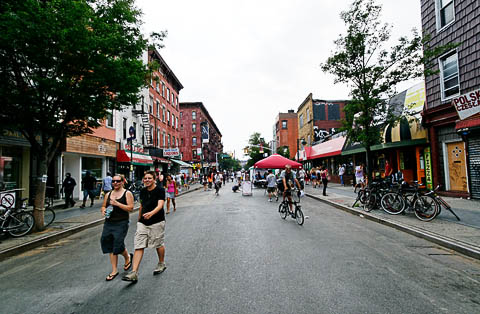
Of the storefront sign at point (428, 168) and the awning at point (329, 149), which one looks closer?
the storefront sign at point (428, 168)

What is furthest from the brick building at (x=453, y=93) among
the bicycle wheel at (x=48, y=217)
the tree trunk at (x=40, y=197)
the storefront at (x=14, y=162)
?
the storefront at (x=14, y=162)

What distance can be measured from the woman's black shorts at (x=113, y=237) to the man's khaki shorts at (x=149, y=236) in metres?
0.28

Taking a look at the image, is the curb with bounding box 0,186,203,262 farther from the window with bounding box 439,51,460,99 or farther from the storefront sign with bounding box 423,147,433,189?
the window with bounding box 439,51,460,99

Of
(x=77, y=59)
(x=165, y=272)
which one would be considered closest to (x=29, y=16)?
(x=77, y=59)

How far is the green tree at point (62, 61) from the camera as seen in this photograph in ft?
23.1

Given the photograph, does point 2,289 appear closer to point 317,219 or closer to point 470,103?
point 317,219

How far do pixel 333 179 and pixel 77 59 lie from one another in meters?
26.1

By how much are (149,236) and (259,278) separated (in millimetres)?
1841

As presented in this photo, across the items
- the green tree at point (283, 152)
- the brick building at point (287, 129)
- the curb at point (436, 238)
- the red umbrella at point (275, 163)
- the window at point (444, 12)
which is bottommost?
the curb at point (436, 238)

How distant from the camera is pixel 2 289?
4129 millimetres

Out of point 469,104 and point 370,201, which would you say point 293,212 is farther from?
point 469,104

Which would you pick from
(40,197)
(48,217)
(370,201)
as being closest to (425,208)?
(370,201)

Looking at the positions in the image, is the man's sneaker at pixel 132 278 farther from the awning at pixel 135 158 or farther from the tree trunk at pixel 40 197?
the awning at pixel 135 158

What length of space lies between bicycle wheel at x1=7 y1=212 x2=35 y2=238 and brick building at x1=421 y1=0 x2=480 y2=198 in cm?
1494
